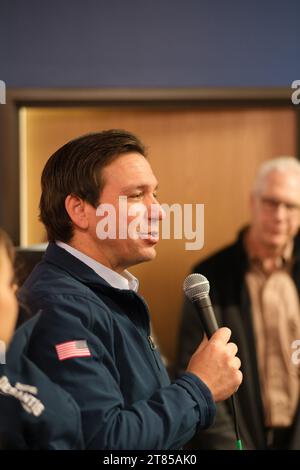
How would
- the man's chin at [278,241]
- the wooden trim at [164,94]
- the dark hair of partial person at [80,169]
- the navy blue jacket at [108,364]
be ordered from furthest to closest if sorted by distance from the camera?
the wooden trim at [164,94] < the man's chin at [278,241] < the dark hair of partial person at [80,169] < the navy blue jacket at [108,364]

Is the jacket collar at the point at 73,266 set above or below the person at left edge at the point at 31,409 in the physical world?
above

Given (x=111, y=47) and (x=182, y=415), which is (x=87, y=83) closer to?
(x=111, y=47)

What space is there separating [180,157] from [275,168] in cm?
24

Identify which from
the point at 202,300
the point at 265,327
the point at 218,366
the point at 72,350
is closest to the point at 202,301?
the point at 202,300

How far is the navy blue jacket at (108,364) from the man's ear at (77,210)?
45 millimetres

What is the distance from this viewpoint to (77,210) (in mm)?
869

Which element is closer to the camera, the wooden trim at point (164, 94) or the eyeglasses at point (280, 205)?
the eyeglasses at point (280, 205)

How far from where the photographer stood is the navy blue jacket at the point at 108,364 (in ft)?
2.44

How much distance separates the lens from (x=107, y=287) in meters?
0.83

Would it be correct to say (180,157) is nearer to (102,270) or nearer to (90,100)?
(90,100)

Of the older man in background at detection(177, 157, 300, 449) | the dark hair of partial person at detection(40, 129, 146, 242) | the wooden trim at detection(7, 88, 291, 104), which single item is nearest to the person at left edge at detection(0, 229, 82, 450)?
the dark hair of partial person at detection(40, 129, 146, 242)

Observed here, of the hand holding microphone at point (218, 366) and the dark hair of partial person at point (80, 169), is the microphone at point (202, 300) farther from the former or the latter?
the dark hair of partial person at point (80, 169)

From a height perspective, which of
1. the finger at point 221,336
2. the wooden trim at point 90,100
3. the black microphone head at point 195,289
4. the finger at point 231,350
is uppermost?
the wooden trim at point 90,100

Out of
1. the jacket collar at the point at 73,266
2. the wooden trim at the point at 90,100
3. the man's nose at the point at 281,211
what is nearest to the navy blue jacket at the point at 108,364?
the jacket collar at the point at 73,266
